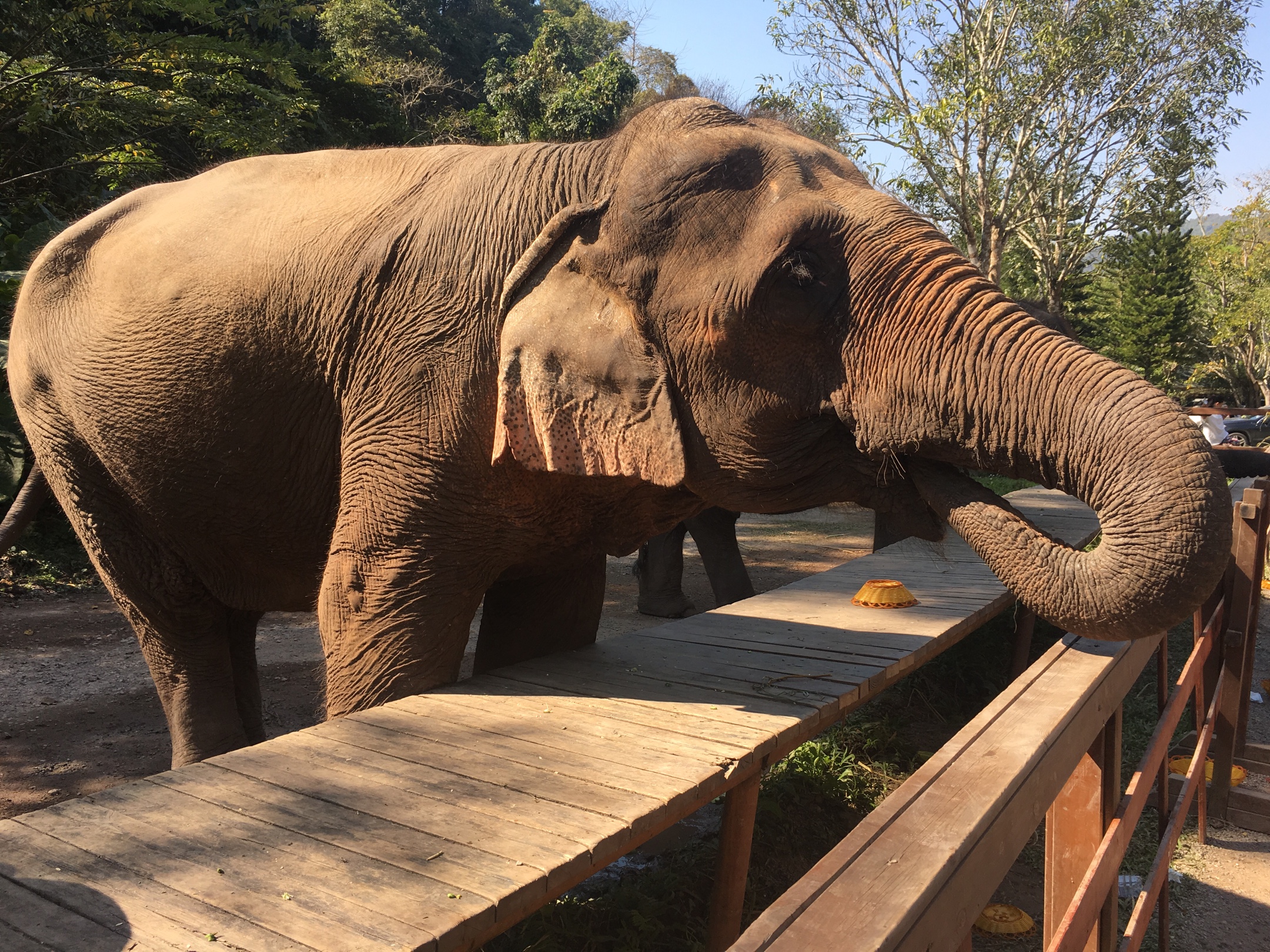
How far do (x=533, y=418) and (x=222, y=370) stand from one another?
3.39ft

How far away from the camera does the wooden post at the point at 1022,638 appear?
233 inches

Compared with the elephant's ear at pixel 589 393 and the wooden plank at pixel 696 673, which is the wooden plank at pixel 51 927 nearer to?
the elephant's ear at pixel 589 393

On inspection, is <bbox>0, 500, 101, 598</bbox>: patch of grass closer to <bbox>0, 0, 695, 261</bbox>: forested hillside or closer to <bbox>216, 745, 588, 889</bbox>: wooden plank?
<bbox>0, 0, 695, 261</bbox>: forested hillside

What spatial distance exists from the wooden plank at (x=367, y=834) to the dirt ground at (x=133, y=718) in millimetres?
871

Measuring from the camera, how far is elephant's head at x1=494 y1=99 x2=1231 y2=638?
2.20m

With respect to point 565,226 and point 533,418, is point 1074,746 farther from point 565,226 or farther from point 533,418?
point 565,226

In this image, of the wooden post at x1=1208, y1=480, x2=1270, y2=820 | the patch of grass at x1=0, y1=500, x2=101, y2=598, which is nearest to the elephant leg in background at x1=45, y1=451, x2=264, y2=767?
the wooden post at x1=1208, y1=480, x2=1270, y2=820

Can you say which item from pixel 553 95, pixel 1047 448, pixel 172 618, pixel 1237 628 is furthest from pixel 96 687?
pixel 553 95

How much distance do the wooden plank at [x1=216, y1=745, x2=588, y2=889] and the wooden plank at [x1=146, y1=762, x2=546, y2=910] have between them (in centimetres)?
2

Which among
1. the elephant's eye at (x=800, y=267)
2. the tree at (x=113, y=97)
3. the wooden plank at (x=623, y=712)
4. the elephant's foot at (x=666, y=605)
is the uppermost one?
the tree at (x=113, y=97)

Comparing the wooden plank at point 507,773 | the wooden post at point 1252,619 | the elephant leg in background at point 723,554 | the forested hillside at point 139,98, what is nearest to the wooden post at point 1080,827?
the wooden plank at point 507,773

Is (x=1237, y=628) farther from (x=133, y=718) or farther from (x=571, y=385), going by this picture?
(x=133, y=718)

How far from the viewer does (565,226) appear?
2559 mm

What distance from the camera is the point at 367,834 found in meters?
1.92
